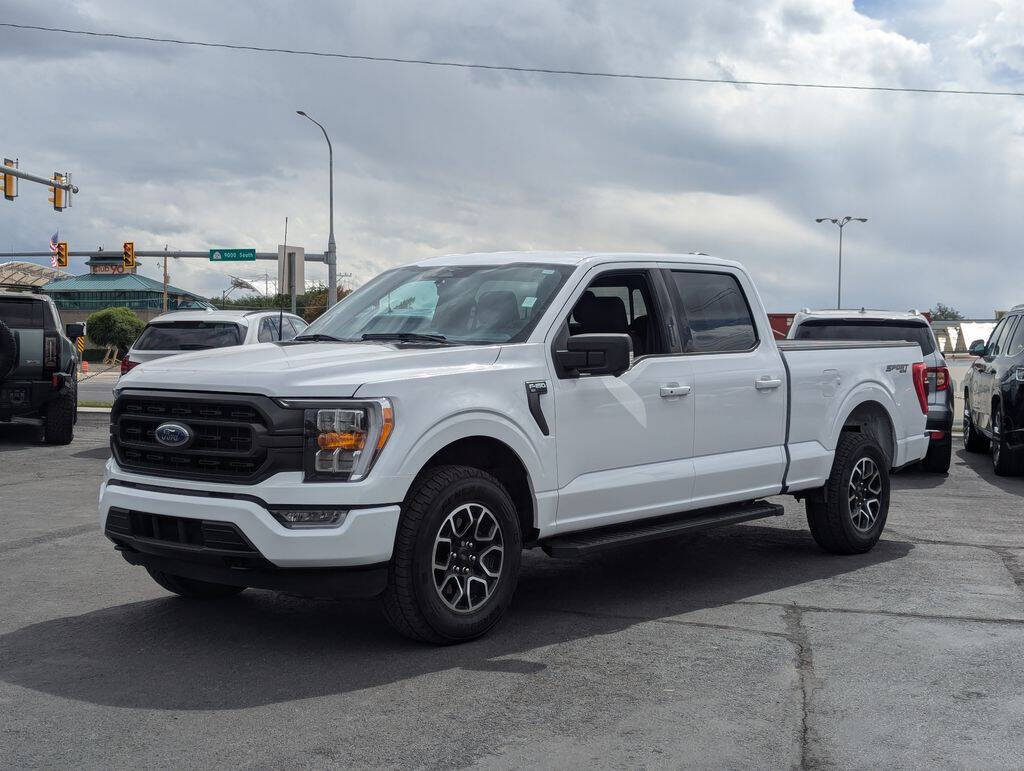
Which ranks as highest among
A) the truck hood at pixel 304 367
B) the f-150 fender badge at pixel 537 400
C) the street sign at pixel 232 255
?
the street sign at pixel 232 255

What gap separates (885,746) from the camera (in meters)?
4.40

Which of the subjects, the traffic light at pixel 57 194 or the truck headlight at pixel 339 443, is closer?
the truck headlight at pixel 339 443

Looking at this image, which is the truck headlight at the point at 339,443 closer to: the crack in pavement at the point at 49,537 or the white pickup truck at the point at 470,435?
the white pickup truck at the point at 470,435

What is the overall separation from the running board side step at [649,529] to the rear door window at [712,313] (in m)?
1.00

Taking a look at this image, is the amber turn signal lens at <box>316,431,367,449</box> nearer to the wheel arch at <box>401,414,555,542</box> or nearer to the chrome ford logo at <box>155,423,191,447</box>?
the wheel arch at <box>401,414,555,542</box>

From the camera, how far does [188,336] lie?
564 inches

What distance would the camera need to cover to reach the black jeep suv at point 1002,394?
41.3ft

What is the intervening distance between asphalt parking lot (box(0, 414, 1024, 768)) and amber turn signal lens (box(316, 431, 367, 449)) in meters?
1.00

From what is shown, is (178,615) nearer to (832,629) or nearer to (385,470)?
(385,470)

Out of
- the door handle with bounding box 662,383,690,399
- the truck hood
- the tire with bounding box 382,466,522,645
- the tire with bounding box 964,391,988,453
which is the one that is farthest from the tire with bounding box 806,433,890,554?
the tire with bounding box 964,391,988,453

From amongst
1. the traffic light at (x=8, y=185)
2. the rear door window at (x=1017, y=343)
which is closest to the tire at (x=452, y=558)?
the rear door window at (x=1017, y=343)

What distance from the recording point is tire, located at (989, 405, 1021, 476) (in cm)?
1289

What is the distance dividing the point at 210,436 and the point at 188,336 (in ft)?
30.1

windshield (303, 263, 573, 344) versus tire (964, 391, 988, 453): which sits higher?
windshield (303, 263, 573, 344)
